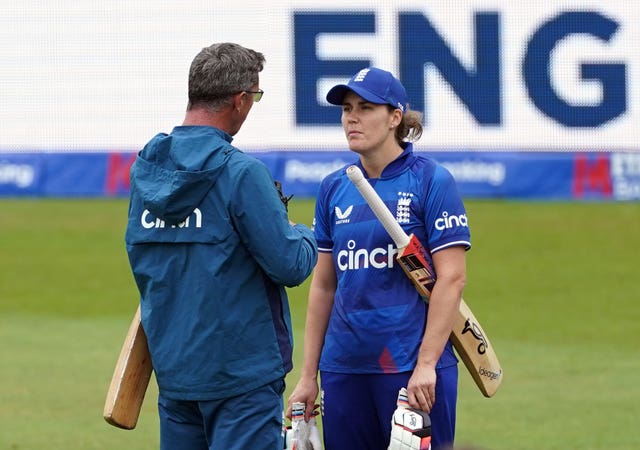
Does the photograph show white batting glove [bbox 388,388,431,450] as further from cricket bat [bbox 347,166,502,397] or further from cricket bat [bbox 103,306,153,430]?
cricket bat [bbox 103,306,153,430]

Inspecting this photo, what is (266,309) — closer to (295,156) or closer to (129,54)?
(295,156)

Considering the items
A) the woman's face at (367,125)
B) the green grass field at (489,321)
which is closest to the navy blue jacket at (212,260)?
the woman's face at (367,125)

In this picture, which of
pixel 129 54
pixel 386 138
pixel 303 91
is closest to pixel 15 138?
pixel 129 54

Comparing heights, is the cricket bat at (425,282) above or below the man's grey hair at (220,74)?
below

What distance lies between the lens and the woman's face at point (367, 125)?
5.41 m

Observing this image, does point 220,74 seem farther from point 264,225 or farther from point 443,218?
point 443,218

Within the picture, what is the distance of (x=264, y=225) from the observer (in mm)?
4527

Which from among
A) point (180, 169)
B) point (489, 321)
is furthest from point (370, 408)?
point (489, 321)

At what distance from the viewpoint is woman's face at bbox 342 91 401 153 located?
5406 millimetres

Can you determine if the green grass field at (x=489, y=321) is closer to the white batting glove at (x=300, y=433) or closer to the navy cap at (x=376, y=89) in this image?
the white batting glove at (x=300, y=433)

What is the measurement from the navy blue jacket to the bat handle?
0.52 meters

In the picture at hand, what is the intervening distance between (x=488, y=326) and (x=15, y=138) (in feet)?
46.2

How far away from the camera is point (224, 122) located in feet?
15.5

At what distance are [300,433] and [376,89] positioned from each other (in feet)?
4.86
